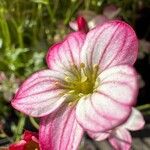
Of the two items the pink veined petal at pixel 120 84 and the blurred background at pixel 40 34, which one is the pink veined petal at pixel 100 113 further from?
the blurred background at pixel 40 34

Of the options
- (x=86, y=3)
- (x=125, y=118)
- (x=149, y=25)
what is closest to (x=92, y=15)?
(x=86, y=3)

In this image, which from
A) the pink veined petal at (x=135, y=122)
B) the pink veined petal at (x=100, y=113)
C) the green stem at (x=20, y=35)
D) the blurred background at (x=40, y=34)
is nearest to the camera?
the pink veined petal at (x=100, y=113)

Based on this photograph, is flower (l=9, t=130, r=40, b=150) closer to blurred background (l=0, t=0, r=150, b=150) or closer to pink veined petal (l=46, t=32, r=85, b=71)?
pink veined petal (l=46, t=32, r=85, b=71)

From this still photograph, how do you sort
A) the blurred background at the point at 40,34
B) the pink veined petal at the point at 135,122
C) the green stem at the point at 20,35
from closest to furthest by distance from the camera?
the pink veined petal at the point at 135,122 → the blurred background at the point at 40,34 → the green stem at the point at 20,35

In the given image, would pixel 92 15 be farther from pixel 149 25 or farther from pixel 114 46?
pixel 114 46

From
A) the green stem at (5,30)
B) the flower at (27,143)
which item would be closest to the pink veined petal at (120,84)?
the flower at (27,143)

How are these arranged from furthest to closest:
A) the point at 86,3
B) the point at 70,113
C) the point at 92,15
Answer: the point at 86,3 < the point at 92,15 < the point at 70,113

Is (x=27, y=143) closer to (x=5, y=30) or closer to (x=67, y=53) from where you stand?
(x=67, y=53)
